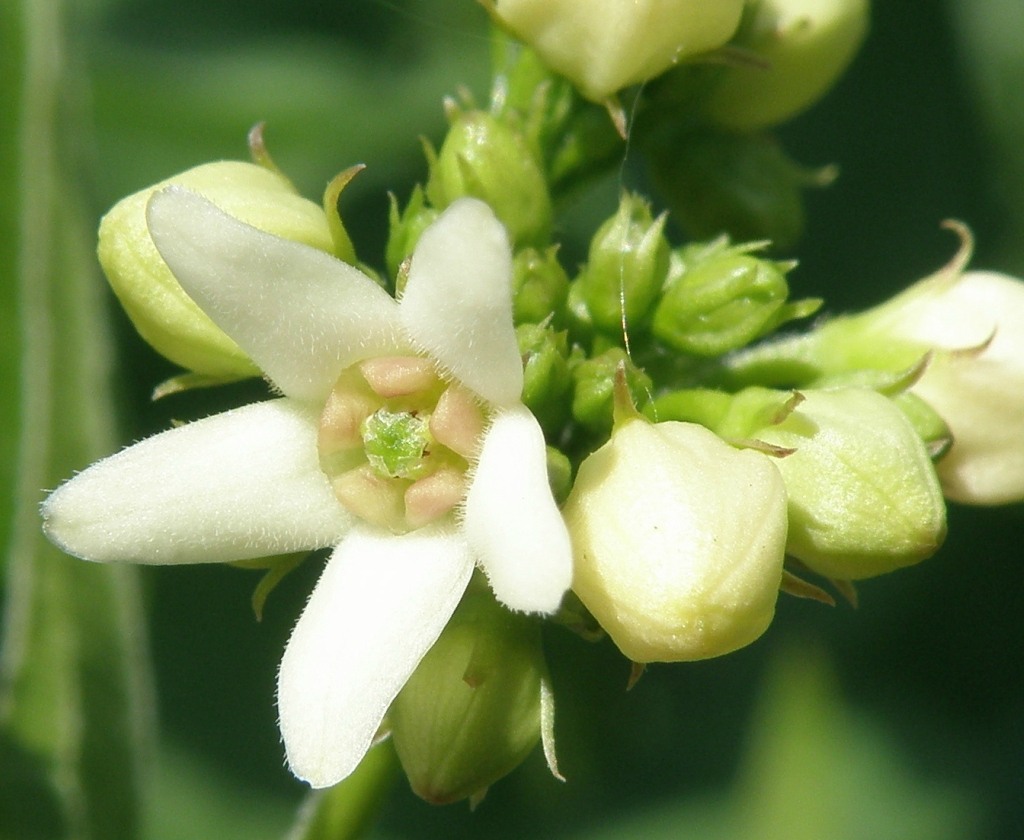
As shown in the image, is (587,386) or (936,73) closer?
(587,386)

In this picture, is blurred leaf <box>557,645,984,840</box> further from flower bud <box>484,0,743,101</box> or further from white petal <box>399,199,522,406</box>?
white petal <box>399,199,522,406</box>

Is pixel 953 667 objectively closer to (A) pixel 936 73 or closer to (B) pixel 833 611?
(B) pixel 833 611

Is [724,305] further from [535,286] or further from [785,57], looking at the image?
[785,57]

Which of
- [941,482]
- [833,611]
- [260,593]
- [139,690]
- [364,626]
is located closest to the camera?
[364,626]

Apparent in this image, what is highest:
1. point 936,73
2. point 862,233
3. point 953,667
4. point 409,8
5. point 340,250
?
point 340,250

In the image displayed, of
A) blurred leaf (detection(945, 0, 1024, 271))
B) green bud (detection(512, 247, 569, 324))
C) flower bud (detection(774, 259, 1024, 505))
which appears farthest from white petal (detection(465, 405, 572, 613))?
blurred leaf (detection(945, 0, 1024, 271))

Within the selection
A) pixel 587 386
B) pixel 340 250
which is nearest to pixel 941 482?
pixel 587 386
